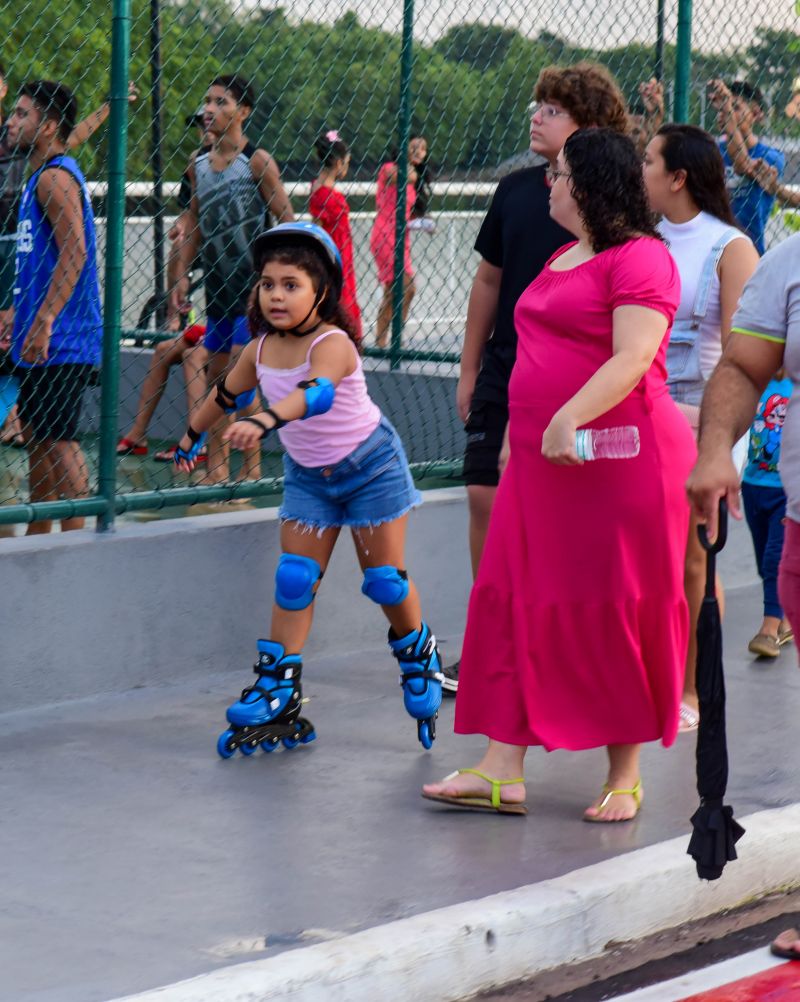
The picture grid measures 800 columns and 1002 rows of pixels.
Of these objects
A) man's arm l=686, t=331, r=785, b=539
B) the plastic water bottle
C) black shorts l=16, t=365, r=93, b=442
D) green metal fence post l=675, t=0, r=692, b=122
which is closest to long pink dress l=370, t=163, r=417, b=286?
green metal fence post l=675, t=0, r=692, b=122

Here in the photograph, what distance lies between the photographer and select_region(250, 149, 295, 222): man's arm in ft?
25.5

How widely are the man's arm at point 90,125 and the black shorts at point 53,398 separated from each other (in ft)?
2.90

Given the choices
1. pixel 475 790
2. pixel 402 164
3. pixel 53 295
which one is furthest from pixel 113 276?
pixel 402 164

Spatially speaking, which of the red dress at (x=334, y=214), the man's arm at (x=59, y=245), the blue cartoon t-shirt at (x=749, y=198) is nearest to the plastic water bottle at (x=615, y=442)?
the man's arm at (x=59, y=245)

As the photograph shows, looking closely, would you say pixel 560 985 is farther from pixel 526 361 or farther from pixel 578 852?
pixel 526 361

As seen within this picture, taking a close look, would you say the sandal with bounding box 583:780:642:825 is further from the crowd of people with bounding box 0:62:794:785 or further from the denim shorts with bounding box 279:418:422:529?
the denim shorts with bounding box 279:418:422:529

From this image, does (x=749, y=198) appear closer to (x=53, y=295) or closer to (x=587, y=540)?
(x=53, y=295)

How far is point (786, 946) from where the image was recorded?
13.3ft

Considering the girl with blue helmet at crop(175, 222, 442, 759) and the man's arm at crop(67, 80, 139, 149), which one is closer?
the girl with blue helmet at crop(175, 222, 442, 759)

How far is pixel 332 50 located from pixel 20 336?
1.96 m

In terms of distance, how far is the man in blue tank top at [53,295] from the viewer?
636cm

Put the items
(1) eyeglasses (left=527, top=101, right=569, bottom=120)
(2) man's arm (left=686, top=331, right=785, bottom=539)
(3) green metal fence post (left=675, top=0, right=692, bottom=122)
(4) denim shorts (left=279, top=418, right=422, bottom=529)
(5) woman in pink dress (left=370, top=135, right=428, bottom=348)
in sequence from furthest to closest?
(5) woman in pink dress (left=370, top=135, right=428, bottom=348) → (3) green metal fence post (left=675, top=0, right=692, bottom=122) → (1) eyeglasses (left=527, top=101, right=569, bottom=120) → (4) denim shorts (left=279, top=418, right=422, bottom=529) → (2) man's arm (left=686, top=331, right=785, bottom=539)

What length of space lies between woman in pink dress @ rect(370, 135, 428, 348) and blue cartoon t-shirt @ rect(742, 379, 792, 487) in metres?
2.58

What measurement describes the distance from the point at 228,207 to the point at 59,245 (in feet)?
6.02
